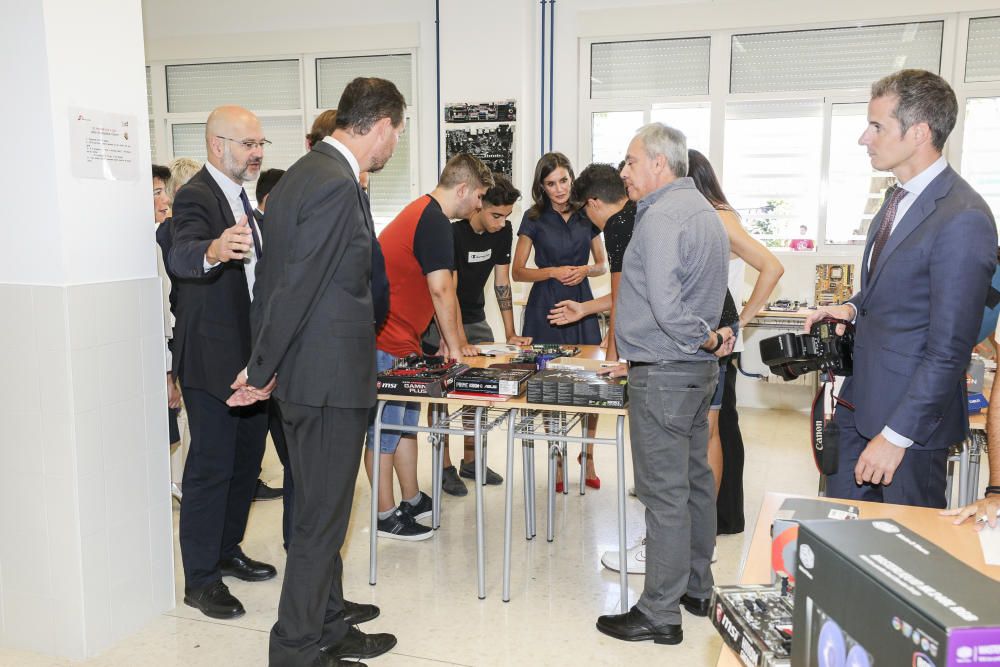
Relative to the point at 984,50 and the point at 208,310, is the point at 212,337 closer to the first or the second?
the point at 208,310

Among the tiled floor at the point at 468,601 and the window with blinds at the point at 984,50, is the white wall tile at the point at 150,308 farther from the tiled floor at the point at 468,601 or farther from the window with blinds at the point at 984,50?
the window with blinds at the point at 984,50

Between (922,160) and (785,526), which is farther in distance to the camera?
(922,160)

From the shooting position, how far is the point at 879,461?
6.32 ft

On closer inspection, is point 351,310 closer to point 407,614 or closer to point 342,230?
point 342,230

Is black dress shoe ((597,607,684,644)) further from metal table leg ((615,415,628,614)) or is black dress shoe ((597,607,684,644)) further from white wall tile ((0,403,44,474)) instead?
white wall tile ((0,403,44,474))

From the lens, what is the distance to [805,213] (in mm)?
6145

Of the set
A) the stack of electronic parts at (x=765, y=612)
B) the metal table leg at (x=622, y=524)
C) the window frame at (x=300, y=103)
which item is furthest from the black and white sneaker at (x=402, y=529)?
the window frame at (x=300, y=103)

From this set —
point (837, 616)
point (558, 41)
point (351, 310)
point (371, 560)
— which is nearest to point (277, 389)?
point (351, 310)

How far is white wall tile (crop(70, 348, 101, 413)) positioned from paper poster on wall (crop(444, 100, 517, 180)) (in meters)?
4.13

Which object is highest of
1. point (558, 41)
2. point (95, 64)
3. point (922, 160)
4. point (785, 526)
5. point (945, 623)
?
point (558, 41)

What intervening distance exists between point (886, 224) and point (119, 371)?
234 centimetres

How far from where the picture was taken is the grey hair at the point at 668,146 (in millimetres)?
2439

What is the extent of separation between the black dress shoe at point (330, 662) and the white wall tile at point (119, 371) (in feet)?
3.42

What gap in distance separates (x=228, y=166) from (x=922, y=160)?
6.99 feet
